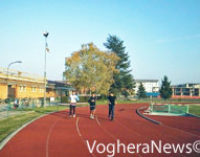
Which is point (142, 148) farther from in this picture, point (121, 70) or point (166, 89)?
point (166, 89)

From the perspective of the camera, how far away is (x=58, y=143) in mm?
8195

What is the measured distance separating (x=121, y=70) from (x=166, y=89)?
1888cm

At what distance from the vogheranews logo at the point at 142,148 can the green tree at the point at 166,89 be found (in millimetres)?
67023

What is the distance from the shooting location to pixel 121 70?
6519 centimetres

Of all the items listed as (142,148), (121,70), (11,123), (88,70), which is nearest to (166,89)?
(121,70)

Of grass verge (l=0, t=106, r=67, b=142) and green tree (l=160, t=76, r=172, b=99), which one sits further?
green tree (l=160, t=76, r=172, b=99)

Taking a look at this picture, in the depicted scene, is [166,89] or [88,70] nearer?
[88,70]

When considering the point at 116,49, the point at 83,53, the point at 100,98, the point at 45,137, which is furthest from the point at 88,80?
the point at 45,137

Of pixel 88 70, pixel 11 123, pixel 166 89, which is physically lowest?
pixel 11 123

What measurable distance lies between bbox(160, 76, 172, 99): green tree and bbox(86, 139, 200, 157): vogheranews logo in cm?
6702

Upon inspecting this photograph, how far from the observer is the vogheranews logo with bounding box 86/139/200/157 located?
7037mm

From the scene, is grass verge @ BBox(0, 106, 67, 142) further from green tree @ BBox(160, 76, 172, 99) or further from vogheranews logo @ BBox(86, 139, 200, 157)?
green tree @ BBox(160, 76, 172, 99)

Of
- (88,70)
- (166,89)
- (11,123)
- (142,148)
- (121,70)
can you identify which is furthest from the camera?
(166,89)

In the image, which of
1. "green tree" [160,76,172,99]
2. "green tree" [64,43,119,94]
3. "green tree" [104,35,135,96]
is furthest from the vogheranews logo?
"green tree" [160,76,172,99]
